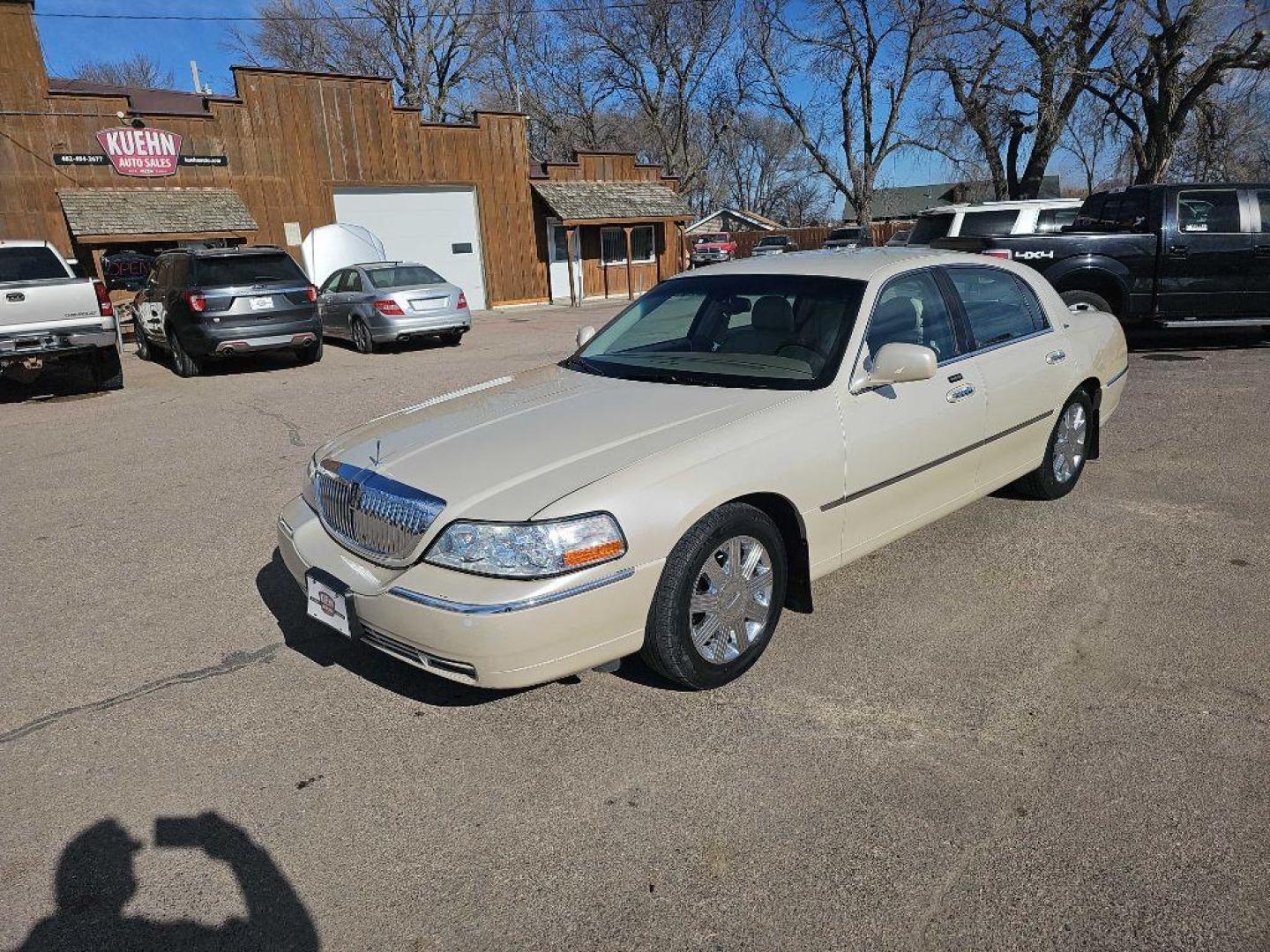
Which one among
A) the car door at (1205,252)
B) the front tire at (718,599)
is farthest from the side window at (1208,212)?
the front tire at (718,599)

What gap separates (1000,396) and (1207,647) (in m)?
1.48

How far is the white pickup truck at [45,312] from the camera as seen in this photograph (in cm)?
966

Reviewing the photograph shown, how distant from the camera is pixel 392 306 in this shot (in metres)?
13.6

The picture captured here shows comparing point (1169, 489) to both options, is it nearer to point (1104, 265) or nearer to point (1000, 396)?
point (1000, 396)

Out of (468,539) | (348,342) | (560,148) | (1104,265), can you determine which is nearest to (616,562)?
(468,539)

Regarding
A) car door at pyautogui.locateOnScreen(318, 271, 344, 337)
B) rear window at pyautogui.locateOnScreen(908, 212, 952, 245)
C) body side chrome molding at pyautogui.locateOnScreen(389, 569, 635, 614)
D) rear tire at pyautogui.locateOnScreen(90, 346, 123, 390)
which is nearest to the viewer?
body side chrome molding at pyautogui.locateOnScreen(389, 569, 635, 614)

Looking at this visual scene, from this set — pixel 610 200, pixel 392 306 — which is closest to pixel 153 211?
pixel 392 306

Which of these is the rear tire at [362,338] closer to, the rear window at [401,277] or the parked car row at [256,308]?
the parked car row at [256,308]

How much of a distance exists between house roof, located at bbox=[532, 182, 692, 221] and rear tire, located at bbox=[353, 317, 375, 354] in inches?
375

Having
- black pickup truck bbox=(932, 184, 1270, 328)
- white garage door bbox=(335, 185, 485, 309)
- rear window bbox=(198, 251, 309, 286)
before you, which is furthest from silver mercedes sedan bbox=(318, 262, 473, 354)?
black pickup truck bbox=(932, 184, 1270, 328)

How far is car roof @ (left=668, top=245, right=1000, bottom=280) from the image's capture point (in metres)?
4.15

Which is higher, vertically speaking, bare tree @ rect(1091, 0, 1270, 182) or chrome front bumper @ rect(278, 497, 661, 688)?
bare tree @ rect(1091, 0, 1270, 182)

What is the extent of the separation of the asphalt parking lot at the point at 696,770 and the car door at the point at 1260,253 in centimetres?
695

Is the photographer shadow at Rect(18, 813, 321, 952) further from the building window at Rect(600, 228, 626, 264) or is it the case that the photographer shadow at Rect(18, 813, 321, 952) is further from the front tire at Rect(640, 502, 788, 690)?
the building window at Rect(600, 228, 626, 264)
